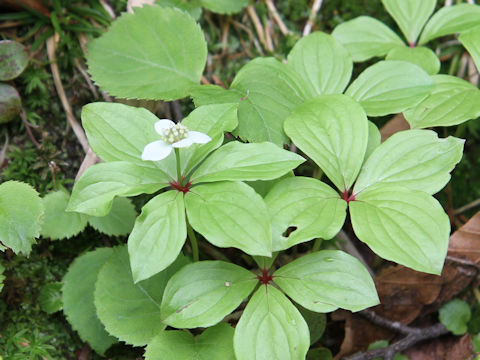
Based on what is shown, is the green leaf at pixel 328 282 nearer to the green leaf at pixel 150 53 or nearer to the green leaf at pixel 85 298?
the green leaf at pixel 85 298

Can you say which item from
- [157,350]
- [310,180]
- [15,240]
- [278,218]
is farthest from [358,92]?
[15,240]

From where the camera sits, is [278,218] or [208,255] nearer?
[278,218]

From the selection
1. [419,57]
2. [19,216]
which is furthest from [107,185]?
[419,57]

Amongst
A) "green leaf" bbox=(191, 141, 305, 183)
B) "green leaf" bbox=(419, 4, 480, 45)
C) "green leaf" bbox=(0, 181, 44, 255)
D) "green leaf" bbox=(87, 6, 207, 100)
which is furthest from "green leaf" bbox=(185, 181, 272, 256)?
"green leaf" bbox=(419, 4, 480, 45)

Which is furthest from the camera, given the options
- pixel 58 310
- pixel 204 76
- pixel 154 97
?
pixel 204 76

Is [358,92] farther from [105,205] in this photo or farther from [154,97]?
[105,205]

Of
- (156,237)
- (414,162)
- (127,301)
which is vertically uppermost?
(414,162)

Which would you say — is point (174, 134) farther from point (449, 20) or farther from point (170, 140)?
point (449, 20)
